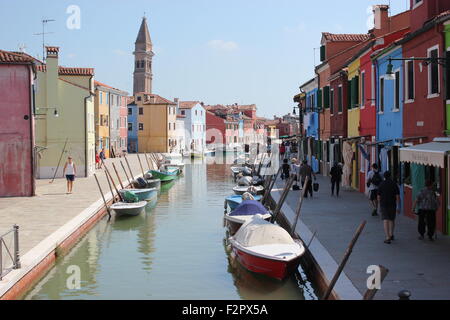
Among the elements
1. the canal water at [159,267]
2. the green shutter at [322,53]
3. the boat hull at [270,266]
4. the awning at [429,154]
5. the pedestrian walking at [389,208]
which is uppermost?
the green shutter at [322,53]

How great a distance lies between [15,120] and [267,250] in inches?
622

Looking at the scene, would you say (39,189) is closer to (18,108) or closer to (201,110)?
(18,108)

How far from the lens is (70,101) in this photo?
36594 millimetres

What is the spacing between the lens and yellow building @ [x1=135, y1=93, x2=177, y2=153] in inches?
3209

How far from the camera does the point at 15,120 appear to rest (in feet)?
84.3

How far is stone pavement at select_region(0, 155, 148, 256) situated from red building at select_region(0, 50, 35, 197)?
1.44m

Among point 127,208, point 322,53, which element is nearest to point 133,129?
point 322,53

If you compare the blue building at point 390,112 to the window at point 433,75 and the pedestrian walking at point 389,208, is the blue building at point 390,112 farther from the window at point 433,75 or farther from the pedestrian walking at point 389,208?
the pedestrian walking at point 389,208

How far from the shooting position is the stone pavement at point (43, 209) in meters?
17.2

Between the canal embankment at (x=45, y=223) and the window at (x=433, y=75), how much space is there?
10.3m

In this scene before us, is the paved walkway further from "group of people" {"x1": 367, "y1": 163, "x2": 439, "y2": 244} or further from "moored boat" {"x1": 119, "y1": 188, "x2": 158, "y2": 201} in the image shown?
"moored boat" {"x1": 119, "y1": 188, "x2": 158, "y2": 201}

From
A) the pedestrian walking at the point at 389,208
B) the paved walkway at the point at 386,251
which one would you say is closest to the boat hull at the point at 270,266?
the paved walkway at the point at 386,251

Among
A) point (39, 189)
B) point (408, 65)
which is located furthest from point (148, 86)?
point (408, 65)

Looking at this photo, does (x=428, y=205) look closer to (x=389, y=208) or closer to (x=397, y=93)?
(x=389, y=208)
